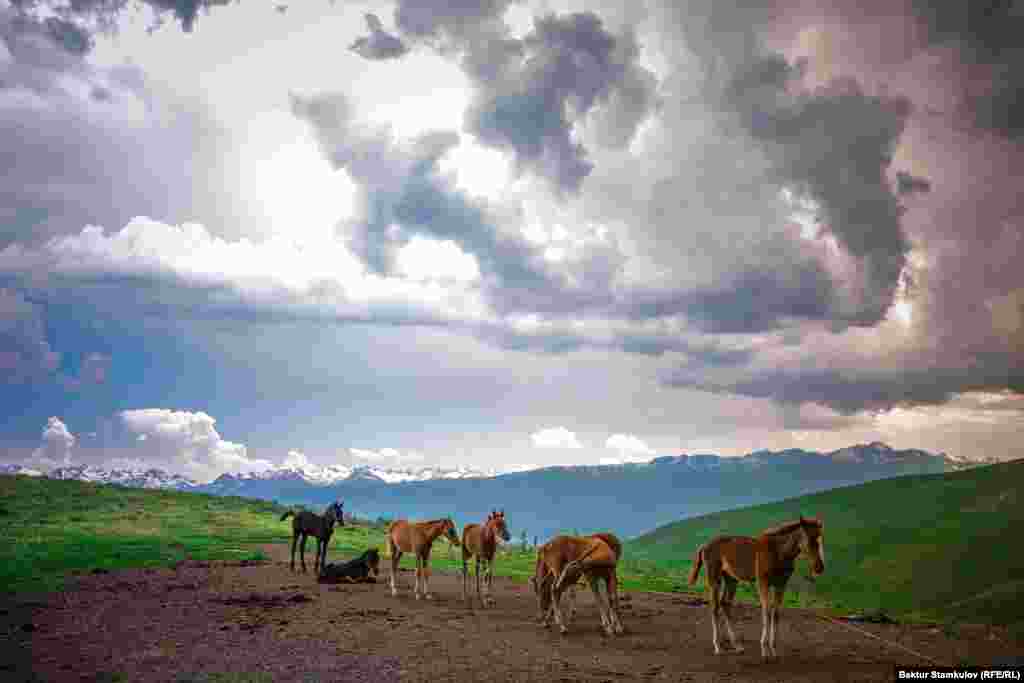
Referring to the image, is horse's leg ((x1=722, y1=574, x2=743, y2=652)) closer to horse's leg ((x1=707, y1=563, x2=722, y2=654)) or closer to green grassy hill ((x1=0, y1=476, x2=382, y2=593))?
horse's leg ((x1=707, y1=563, x2=722, y2=654))

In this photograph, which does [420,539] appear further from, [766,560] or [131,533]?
[131,533]

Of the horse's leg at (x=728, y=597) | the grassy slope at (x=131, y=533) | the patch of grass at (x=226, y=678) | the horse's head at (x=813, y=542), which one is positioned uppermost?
the horse's head at (x=813, y=542)

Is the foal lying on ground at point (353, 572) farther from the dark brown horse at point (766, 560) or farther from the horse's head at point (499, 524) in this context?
the dark brown horse at point (766, 560)

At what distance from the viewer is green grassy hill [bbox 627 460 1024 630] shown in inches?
3226

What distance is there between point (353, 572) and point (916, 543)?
108555mm

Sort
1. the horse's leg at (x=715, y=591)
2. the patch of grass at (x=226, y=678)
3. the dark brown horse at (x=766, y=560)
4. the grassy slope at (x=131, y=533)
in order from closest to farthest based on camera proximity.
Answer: the patch of grass at (x=226, y=678), the dark brown horse at (x=766, y=560), the horse's leg at (x=715, y=591), the grassy slope at (x=131, y=533)

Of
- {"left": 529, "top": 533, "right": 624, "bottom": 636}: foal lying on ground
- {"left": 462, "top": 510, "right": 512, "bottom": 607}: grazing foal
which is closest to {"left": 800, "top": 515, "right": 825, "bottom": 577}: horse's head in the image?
{"left": 529, "top": 533, "right": 624, "bottom": 636}: foal lying on ground

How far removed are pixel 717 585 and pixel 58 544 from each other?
37.2 m

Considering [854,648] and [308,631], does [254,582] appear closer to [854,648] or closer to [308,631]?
[308,631]

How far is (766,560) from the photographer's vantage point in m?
16.7

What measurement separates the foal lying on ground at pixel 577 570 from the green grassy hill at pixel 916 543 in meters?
42.5

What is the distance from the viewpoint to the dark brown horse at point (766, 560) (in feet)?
53.8

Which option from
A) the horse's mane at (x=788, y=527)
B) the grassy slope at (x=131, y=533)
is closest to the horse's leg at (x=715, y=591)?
the horse's mane at (x=788, y=527)

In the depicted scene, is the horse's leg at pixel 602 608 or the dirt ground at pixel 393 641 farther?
the horse's leg at pixel 602 608
